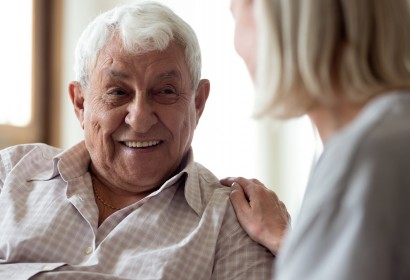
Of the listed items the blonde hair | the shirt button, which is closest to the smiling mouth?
the shirt button

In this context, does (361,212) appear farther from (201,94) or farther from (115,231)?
(201,94)

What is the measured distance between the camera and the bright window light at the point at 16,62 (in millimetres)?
3473

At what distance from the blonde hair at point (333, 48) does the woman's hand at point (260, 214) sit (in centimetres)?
73

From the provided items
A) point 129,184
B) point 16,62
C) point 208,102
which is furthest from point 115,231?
point 16,62

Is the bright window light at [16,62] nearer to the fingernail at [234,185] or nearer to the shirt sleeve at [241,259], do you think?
the fingernail at [234,185]

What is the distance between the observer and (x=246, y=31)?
128cm

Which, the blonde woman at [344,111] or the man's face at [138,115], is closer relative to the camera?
the blonde woman at [344,111]

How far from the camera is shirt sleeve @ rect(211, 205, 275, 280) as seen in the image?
173 cm

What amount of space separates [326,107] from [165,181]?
3.17ft

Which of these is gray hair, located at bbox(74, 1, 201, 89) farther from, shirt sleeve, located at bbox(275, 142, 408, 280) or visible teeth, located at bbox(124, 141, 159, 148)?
shirt sleeve, located at bbox(275, 142, 408, 280)

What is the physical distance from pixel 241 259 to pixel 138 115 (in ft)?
1.64

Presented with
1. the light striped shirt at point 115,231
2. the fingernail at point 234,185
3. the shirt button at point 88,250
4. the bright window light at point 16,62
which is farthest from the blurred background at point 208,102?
the shirt button at point 88,250

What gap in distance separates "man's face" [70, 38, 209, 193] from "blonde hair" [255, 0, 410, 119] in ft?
2.91

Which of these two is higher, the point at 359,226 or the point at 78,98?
the point at 359,226
